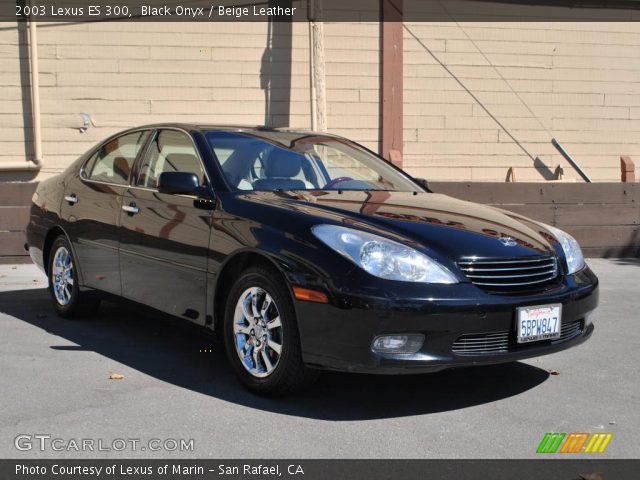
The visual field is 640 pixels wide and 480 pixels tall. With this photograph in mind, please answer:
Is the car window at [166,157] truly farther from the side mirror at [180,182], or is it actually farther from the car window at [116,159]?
the side mirror at [180,182]

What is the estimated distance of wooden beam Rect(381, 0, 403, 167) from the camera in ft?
39.2

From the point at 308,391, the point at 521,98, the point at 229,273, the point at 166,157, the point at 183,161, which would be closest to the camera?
the point at 308,391

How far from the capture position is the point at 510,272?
427 cm

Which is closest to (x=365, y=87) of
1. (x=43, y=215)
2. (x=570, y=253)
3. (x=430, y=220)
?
(x=43, y=215)

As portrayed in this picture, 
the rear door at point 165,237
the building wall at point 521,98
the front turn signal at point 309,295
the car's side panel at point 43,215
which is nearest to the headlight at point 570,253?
the front turn signal at point 309,295

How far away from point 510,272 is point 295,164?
5.46 feet

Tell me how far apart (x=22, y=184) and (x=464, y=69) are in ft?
21.1

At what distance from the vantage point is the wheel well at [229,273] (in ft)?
14.5

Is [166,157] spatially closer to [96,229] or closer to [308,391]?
[96,229]

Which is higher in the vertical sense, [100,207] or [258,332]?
[100,207]

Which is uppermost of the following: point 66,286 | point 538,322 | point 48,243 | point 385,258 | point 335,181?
point 335,181

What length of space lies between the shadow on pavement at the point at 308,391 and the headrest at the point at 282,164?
1065mm

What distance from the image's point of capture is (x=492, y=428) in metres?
4.02

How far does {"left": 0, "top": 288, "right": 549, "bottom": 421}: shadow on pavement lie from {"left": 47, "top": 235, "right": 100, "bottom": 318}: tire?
0.12 meters
